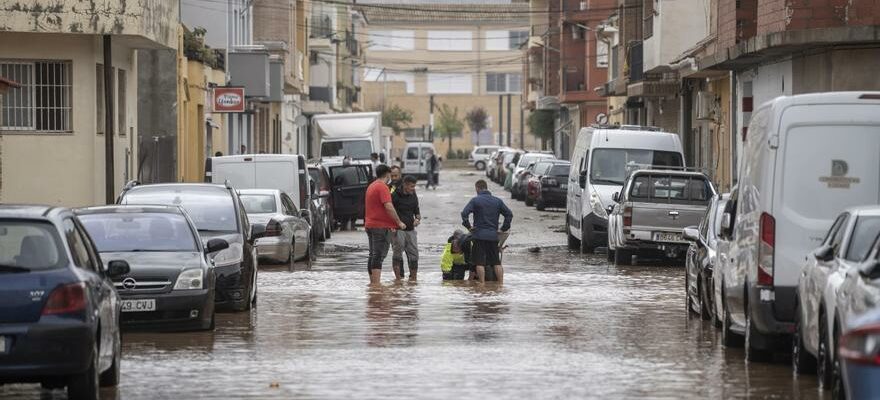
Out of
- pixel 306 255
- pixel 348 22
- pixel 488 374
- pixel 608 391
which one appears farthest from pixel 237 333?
pixel 348 22

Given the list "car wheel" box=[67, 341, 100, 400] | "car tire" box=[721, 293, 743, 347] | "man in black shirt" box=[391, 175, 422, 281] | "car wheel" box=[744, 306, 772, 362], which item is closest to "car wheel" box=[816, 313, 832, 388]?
"car wheel" box=[744, 306, 772, 362]

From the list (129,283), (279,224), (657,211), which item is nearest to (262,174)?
(279,224)

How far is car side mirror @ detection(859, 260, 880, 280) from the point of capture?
11.4 metres

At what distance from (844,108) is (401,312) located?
7.24 meters

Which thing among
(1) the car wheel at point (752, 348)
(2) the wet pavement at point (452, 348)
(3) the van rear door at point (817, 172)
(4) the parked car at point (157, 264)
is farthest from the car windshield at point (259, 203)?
(3) the van rear door at point (817, 172)

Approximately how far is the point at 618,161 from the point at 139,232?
59.8 feet

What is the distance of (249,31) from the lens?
225ft

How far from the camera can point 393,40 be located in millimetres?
147000

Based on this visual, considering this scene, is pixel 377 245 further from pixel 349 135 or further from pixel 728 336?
pixel 349 135

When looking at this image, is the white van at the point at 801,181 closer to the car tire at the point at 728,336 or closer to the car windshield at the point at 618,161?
the car tire at the point at 728,336

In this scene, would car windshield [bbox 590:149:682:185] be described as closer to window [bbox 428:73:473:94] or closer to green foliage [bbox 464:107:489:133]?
green foliage [bbox 464:107:489:133]

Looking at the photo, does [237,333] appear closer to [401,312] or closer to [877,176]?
[401,312]

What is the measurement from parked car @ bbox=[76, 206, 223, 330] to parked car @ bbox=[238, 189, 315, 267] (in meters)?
9.87

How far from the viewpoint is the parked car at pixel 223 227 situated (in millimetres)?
20672
